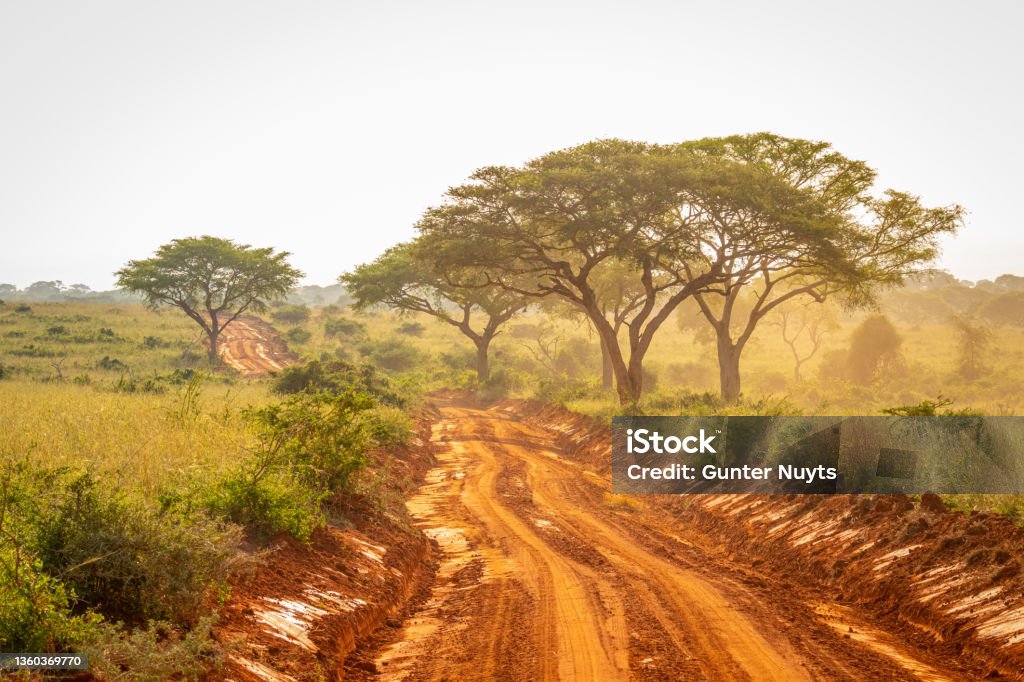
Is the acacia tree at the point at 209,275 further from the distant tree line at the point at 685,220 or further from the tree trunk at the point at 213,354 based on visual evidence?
the distant tree line at the point at 685,220

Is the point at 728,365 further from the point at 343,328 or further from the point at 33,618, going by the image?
the point at 343,328

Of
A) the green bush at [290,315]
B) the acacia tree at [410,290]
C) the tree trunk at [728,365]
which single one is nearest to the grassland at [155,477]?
the tree trunk at [728,365]

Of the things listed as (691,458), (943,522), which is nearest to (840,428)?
(943,522)

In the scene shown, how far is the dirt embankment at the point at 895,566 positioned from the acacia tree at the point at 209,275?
40863 mm

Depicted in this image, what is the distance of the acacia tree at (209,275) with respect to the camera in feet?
158

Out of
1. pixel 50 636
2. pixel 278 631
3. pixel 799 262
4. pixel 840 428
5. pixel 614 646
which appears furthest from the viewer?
pixel 799 262

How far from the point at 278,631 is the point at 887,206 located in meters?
27.8

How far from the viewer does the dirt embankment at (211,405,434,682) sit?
19.4 ft

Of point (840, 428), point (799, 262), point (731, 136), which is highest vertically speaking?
point (731, 136)

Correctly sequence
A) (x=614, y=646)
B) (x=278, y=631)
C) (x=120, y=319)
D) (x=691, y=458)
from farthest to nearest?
→ (x=120, y=319)
(x=691, y=458)
(x=614, y=646)
(x=278, y=631)

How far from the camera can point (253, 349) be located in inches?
2135

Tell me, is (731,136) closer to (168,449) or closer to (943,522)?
(943,522)

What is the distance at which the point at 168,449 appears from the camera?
32.9 ft

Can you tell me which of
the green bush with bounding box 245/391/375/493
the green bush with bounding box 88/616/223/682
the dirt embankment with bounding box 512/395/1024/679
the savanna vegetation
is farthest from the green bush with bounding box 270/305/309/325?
the green bush with bounding box 88/616/223/682
